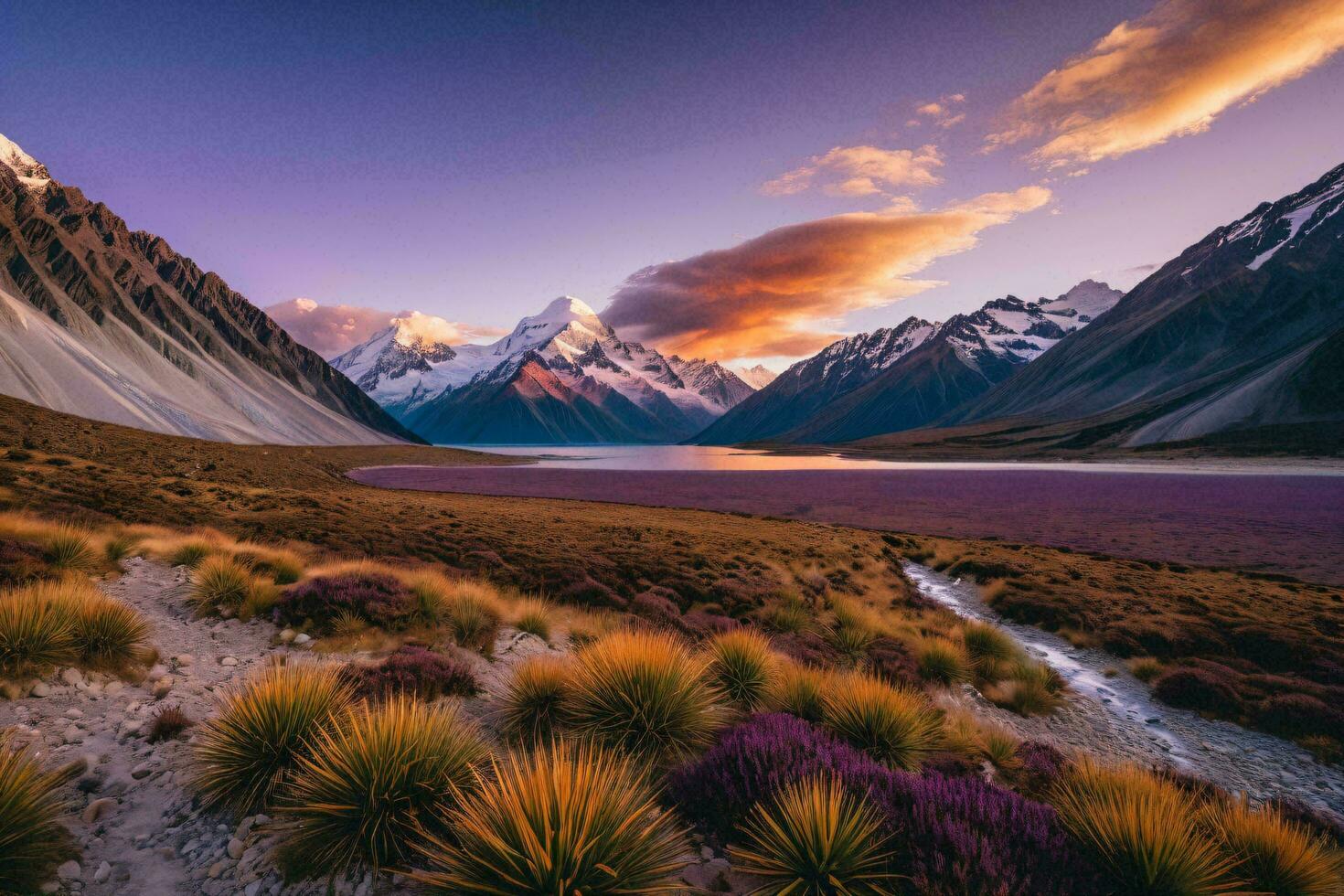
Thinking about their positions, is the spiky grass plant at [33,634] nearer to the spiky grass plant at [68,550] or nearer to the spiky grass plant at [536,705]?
the spiky grass plant at [68,550]

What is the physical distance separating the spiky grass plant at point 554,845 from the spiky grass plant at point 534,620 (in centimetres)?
663

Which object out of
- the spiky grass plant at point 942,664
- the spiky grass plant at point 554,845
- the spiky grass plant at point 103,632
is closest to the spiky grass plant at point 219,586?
the spiky grass plant at point 103,632

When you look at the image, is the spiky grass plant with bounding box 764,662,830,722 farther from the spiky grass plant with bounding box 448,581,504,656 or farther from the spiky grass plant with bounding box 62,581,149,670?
the spiky grass plant with bounding box 62,581,149,670

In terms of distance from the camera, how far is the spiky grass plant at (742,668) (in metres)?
7.23

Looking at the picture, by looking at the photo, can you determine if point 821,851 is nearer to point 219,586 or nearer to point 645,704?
point 645,704

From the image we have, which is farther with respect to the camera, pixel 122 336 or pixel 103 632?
pixel 122 336

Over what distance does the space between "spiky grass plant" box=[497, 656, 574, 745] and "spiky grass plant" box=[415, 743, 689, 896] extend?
1992 mm

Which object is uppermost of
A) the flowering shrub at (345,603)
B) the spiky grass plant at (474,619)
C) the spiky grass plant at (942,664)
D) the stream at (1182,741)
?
the flowering shrub at (345,603)

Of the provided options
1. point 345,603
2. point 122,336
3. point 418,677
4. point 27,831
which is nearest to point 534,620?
point 345,603

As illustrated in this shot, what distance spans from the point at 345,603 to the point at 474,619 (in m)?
2.29

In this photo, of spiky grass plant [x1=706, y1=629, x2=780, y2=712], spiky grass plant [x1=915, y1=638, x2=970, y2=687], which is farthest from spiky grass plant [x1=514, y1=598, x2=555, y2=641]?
spiky grass plant [x1=915, y1=638, x2=970, y2=687]

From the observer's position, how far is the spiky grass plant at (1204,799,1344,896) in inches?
157

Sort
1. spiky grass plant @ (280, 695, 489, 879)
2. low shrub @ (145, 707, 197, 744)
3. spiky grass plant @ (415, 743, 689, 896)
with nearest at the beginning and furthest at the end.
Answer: spiky grass plant @ (415, 743, 689, 896), spiky grass plant @ (280, 695, 489, 879), low shrub @ (145, 707, 197, 744)

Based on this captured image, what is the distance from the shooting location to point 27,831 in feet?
10.9
